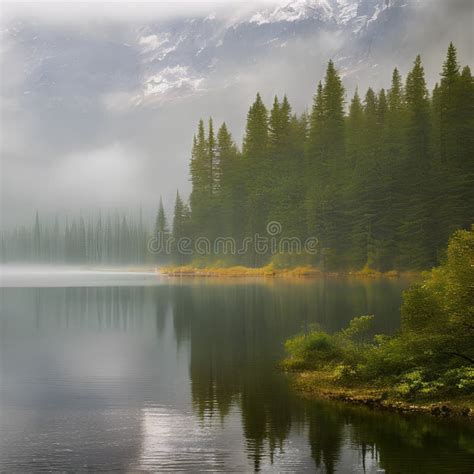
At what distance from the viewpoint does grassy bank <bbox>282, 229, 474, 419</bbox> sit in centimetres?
1992

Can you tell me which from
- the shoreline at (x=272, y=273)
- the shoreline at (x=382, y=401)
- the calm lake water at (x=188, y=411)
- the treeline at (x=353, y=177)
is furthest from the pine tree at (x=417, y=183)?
the shoreline at (x=382, y=401)

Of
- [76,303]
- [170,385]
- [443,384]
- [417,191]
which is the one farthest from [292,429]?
[417,191]

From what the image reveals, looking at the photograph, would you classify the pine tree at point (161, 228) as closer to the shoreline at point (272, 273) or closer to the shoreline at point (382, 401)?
the shoreline at point (272, 273)

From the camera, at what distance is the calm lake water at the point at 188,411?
16.0 m

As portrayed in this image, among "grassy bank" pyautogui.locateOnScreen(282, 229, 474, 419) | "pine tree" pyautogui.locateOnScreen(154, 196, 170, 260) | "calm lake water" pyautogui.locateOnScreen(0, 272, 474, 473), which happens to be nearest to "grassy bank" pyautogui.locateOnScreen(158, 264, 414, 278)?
"pine tree" pyautogui.locateOnScreen(154, 196, 170, 260)

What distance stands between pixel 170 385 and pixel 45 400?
4665 mm

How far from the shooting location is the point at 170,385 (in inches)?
976

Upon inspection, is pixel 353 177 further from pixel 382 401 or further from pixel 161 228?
pixel 382 401

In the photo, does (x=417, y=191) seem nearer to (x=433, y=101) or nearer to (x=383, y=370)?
(x=433, y=101)

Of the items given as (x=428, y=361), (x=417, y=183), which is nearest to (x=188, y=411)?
(x=428, y=361)

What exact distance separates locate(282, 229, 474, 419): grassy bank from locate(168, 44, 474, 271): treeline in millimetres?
51769

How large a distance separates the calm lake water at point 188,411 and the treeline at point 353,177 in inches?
1521

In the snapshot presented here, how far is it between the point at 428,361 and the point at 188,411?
25.8ft

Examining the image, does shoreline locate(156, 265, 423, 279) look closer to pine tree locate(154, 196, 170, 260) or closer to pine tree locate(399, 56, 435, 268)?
pine tree locate(399, 56, 435, 268)
